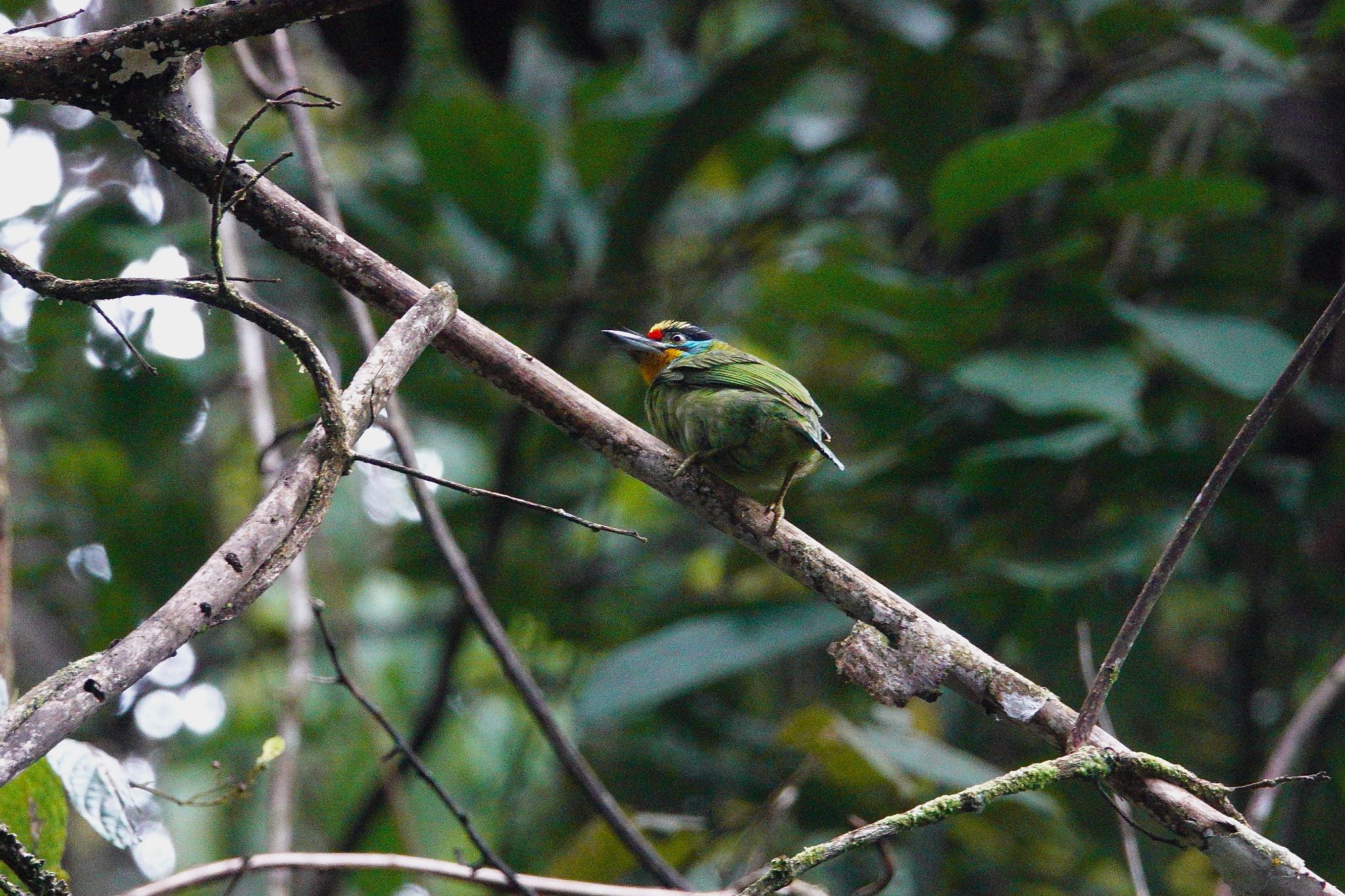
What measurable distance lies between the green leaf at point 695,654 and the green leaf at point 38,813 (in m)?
1.66

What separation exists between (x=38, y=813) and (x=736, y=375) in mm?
1517

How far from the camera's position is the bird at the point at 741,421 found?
2.39 m

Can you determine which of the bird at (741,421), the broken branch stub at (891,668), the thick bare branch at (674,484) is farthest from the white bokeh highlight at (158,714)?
the broken branch stub at (891,668)

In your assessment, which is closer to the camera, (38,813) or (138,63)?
(138,63)

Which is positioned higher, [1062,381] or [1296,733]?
[1062,381]

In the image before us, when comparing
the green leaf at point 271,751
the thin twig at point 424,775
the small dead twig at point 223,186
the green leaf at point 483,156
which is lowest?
the green leaf at point 271,751

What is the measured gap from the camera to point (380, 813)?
14.3 feet

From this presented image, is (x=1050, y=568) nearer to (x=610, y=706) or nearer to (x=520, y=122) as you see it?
(x=610, y=706)

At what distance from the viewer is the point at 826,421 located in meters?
4.84

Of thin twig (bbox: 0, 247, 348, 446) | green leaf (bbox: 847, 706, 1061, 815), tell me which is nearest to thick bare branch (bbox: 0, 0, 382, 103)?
thin twig (bbox: 0, 247, 348, 446)

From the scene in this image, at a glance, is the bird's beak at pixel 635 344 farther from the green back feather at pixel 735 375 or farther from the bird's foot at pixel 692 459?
the bird's foot at pixel 692 459

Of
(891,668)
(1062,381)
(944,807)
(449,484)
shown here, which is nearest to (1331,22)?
(1062,381)

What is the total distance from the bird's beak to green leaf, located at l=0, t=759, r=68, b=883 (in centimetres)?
177

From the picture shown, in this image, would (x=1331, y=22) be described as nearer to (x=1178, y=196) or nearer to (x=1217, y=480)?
(x=1178, y=196)
